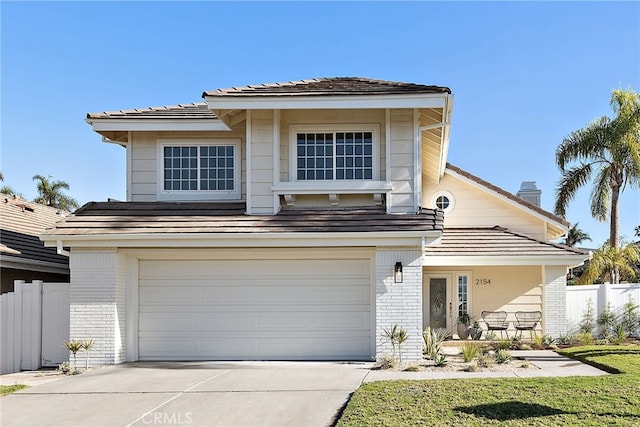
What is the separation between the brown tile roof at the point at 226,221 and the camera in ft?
44.7

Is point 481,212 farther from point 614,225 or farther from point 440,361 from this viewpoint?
point 440,361

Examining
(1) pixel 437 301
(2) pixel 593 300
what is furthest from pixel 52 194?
(2) pixel 593 300

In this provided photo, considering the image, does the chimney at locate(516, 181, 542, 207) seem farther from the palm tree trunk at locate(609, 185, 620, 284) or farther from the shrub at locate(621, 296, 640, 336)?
the shrub at locate(621, 296, 640, 336)

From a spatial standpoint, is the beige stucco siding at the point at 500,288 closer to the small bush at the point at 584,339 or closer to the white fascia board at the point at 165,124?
the small bush at the point at 584,339

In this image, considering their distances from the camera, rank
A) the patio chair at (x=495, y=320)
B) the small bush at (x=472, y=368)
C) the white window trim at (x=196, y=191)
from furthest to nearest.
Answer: the patio chair at (x=495, y=320) < the white window trim at (x=196, y=191) < the small bush at (x=472, y=368)

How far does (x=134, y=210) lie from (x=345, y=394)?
7112 mm

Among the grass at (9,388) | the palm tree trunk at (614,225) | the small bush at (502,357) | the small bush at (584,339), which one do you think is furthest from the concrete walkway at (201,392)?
the palm tree trunk at (614,225)

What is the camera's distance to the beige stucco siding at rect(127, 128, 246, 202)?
51.6ft

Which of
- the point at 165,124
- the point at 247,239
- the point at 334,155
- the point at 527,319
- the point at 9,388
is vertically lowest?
the point at 9,388

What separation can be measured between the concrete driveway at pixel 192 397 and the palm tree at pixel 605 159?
1566cm

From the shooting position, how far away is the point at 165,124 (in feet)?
50.5

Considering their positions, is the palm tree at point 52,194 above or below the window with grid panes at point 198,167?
above

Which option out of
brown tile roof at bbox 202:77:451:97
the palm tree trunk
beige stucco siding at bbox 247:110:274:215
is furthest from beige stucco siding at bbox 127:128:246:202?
the palm tree trunk

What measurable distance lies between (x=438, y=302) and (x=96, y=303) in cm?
994
